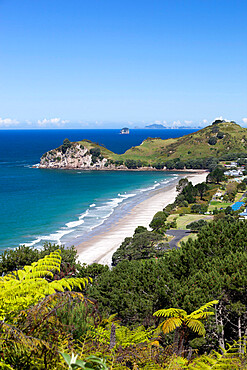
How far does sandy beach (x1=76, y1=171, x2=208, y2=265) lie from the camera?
46.7 meters

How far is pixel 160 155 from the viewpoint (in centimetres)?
18100

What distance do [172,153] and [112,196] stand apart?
93480 mm

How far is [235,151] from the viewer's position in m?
168

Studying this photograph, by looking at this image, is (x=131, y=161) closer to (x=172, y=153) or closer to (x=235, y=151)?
(x=172, y=153)

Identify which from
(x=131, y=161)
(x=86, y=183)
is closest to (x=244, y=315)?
(x=86, y=183)

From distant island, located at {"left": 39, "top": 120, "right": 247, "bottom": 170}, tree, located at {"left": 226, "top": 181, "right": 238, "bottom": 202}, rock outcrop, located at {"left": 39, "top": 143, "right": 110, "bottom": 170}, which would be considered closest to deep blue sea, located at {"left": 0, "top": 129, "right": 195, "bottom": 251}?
distant island, located at {"left": 39, "top": 120, "right": 247, "bottom": 170}

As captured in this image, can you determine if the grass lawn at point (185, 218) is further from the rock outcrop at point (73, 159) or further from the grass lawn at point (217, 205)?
the rock outcrop at point (73, 159)

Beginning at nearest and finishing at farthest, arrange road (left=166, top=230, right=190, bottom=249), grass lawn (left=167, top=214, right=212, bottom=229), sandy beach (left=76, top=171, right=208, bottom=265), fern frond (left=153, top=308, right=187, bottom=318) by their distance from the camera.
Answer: fern frond (left=153, top=308, right=187, bottom=318), sandy beach (left=76, top=171, right=208, bottom=265), road (left=166, top=230, right=190, bottom=249), grass lawn (left=167, top=214, right=212, bottom=229)

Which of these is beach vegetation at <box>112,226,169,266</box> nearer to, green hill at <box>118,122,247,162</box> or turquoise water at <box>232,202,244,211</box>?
turquoise water at <box>232,202,244,211</box>

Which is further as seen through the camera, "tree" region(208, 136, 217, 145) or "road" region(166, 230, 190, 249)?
"tree" region(208, 136, 217, 145)

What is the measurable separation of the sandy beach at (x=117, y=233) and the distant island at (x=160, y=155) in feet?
225

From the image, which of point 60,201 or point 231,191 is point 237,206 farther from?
point 60,201

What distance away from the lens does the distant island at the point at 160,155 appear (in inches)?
6284

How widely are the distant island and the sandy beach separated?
225 ft
